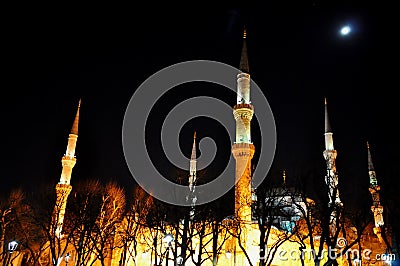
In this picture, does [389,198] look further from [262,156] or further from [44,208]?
[44,208]

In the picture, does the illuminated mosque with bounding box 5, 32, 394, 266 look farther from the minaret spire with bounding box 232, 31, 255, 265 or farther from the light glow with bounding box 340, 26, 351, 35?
the light glow with bounding box 340, 26, 351, 35

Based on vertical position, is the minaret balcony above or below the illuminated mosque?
above

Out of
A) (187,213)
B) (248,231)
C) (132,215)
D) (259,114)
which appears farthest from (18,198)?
(259,114)

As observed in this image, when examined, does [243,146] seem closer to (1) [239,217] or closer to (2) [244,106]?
(2) [244,106]

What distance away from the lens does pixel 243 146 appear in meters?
34.5

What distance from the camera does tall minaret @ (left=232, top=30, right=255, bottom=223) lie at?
31891 mm

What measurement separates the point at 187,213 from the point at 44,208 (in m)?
11.0

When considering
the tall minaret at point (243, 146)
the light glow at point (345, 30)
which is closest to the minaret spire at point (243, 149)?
the tall minaret at point (243, 146)

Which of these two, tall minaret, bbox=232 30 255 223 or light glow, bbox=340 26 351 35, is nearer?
light glow, bbox=340 26 351 35

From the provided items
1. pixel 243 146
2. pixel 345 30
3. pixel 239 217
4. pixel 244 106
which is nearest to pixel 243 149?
pixel 243 146

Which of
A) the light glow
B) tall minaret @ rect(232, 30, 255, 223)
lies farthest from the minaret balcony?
the light glow

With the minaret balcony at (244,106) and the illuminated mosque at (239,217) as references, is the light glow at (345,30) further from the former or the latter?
the minaret balcony at (244,106)

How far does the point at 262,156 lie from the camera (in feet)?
118

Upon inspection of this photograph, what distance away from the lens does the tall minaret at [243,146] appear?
1256 inches
